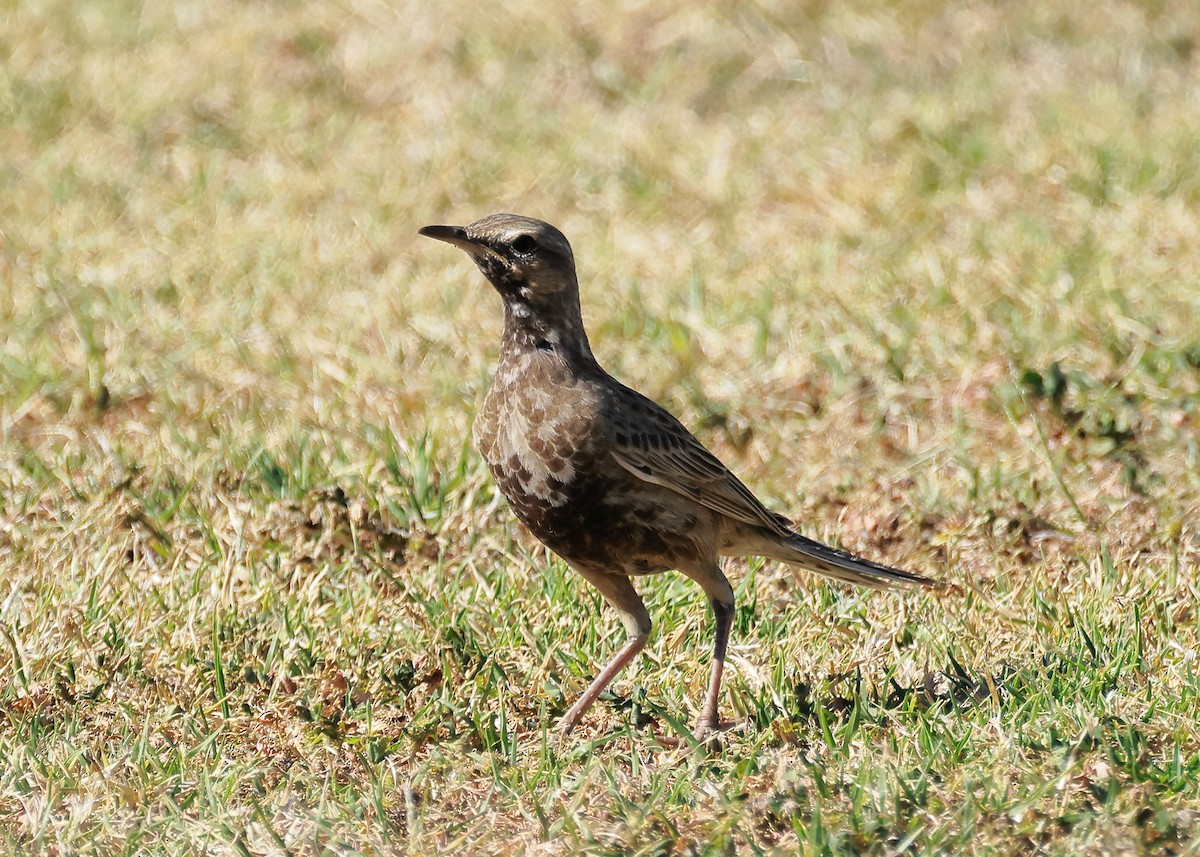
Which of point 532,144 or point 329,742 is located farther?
point 532,144

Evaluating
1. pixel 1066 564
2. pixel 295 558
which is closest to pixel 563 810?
pixel 295 558

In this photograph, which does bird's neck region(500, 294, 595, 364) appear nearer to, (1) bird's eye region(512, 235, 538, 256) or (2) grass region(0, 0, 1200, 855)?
(1) bird's eye region(512, 235, 538, 256)

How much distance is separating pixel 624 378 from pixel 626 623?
2.61m

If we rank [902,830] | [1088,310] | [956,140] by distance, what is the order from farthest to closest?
1. [956,140]
2. [1088,310]
3. [902,830]

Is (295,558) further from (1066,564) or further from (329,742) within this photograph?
(1066,564)

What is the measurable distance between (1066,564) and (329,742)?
9.01ft

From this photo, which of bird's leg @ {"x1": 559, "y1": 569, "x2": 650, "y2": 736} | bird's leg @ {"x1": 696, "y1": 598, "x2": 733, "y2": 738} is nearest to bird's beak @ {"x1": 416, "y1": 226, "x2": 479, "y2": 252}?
bird's leg @ {"x1": 559, "y1": 569, "x2": 650, "y2": 736}

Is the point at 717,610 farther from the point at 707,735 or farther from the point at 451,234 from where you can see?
the point at 451,234

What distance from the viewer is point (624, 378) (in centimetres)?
816

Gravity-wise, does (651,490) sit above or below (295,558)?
above

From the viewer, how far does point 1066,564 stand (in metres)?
6.41

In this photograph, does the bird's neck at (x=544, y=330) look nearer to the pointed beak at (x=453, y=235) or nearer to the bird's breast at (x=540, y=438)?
the bird's breast at (x=540, y=438)

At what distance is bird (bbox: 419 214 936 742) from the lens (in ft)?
17.1

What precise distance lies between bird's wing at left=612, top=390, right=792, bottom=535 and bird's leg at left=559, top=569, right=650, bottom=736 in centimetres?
36
